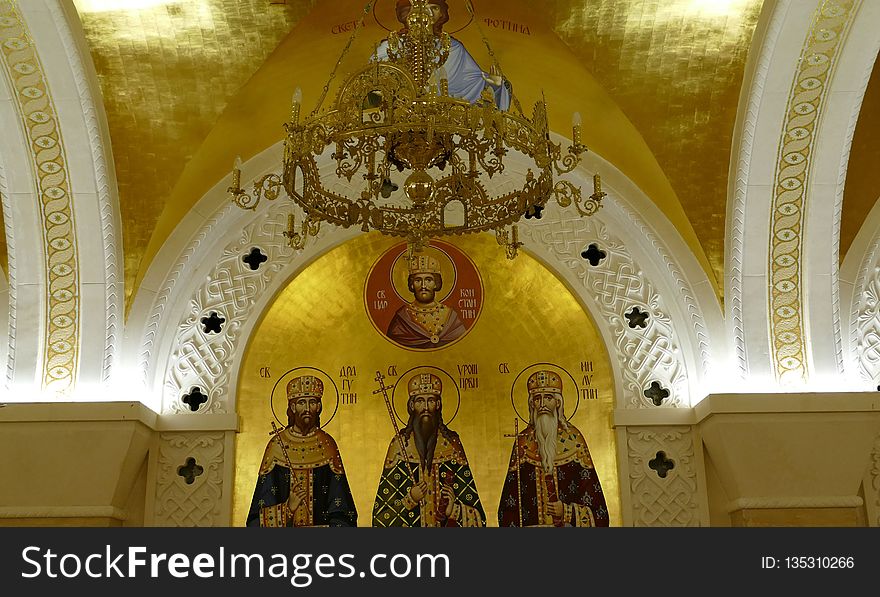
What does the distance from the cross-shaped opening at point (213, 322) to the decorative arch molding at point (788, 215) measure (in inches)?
165

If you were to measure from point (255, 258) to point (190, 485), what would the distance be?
1.97 m

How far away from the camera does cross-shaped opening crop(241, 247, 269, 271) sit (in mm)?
8922

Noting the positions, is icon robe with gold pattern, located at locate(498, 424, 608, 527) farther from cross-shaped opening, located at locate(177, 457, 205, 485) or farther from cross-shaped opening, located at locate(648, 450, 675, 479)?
cross-shaped opening, located at locate(177, 457, 205, 485)

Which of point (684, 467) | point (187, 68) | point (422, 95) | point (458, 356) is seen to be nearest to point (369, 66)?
point (422, 95)

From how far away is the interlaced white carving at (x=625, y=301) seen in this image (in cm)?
855

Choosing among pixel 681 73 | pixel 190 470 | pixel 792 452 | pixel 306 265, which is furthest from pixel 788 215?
pixel 190 470

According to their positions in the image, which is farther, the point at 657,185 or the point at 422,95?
the point at 657,185

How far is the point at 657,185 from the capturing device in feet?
28.3

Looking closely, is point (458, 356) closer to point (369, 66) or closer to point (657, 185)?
point (657, 185)

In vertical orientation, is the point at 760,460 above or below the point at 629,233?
below

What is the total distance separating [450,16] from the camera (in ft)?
26.5
